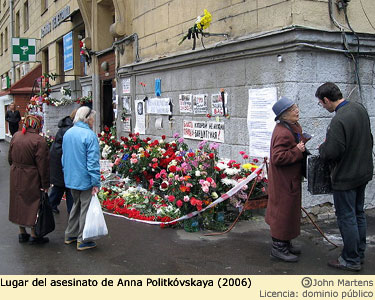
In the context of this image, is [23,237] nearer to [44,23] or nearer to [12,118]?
[12,118]

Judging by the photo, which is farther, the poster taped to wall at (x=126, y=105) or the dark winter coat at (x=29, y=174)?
the poster taped to wall at (x=126, y=105)

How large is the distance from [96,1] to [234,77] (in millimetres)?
7671

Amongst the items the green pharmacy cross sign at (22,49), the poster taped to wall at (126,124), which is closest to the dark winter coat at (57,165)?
the poster taped to wall at (126,124)

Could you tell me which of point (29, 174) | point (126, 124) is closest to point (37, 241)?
point (29, 174)

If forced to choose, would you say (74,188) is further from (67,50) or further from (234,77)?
(67,50)

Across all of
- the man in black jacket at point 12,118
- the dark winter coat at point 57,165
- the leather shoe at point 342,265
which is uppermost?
the man in black jacket at point 12,118

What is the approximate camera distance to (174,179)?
6.32 metres

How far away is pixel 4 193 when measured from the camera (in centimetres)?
937

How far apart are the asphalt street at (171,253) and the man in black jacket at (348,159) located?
385 millimetres

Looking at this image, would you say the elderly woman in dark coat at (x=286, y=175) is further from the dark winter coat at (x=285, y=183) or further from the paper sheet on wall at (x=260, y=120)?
the paper sheet on wall at (x=260, y=120)

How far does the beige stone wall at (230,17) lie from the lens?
6.23 metres

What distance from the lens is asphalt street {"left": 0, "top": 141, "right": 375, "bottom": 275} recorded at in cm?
468

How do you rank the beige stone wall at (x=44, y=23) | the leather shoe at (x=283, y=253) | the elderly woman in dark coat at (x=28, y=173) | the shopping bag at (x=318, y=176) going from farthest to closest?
the beige stone wall at (x=44, y=23)
the elderly woman in dark coat at (x=28, y=173)
the leather shoe at (x=283, y=253)
the shopping bag at (x=318, y=176)

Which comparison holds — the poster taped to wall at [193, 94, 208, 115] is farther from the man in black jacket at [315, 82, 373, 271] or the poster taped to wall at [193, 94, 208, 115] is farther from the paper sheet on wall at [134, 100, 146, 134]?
the man in black jacket at [315, 82, 373, 271]
